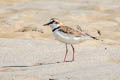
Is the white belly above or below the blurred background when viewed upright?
below

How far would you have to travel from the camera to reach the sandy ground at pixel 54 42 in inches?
252

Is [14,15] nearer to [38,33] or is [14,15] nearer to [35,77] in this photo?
[38,33]

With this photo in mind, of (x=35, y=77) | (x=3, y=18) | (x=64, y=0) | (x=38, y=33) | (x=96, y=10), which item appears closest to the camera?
(x=35, y=77)

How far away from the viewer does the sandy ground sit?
6391mm

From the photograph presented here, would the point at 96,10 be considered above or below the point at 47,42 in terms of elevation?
above

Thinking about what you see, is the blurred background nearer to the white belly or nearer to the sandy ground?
the sandy ground

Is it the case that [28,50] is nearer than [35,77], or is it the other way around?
[35,77]

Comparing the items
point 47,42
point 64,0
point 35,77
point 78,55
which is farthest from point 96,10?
point 35,77

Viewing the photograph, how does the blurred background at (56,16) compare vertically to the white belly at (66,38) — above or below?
above

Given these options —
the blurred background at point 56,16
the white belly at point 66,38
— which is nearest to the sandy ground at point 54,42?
the blurred background at point 56,16

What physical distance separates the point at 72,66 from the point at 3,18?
4784mm

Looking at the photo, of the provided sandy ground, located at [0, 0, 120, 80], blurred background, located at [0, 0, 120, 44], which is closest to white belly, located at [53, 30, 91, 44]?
sandy ground, located at [0, 0, 120, 80]

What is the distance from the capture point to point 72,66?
22.6 feet

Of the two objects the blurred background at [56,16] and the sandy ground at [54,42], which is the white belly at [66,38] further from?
the blurred background at [56,16]
